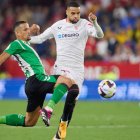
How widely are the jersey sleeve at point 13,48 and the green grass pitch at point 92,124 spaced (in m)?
1.71

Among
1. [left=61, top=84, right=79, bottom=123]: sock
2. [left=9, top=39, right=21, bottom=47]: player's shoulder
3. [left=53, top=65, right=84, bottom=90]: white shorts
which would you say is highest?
[left=9, top=39, right=21, bottom=47]: player's shoulder

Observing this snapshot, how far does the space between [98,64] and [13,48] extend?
11.1 metres

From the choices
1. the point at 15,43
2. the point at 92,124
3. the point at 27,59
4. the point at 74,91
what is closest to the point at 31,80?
the point at 27,59

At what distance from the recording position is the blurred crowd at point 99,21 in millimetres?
22109

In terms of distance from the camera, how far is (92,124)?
551 inches

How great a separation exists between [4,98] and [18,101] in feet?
2.72

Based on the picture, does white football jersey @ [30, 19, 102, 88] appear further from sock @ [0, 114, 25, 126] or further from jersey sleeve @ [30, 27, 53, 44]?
sock @ [0, 114, 25, 126]

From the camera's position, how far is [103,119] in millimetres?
15016

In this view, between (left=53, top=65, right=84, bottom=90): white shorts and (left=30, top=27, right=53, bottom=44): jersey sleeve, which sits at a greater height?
(left=30, top=27, right=53, bottom=44): jersey sleeve

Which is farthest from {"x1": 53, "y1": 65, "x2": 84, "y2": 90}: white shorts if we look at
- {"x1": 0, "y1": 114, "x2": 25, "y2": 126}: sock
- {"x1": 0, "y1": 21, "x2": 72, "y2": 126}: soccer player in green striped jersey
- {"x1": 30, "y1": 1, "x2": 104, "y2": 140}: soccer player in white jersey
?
{"x1": 0, "y1": 114, "x2": 25, "y2": 126}: sock

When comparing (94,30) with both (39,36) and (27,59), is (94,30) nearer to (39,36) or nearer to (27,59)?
(39,36)

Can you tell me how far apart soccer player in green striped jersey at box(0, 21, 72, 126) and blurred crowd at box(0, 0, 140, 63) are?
1080cm

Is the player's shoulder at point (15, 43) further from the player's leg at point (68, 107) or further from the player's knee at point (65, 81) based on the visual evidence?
the player's leg at point (68, 107)

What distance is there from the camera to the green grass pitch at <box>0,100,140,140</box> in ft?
39.0
